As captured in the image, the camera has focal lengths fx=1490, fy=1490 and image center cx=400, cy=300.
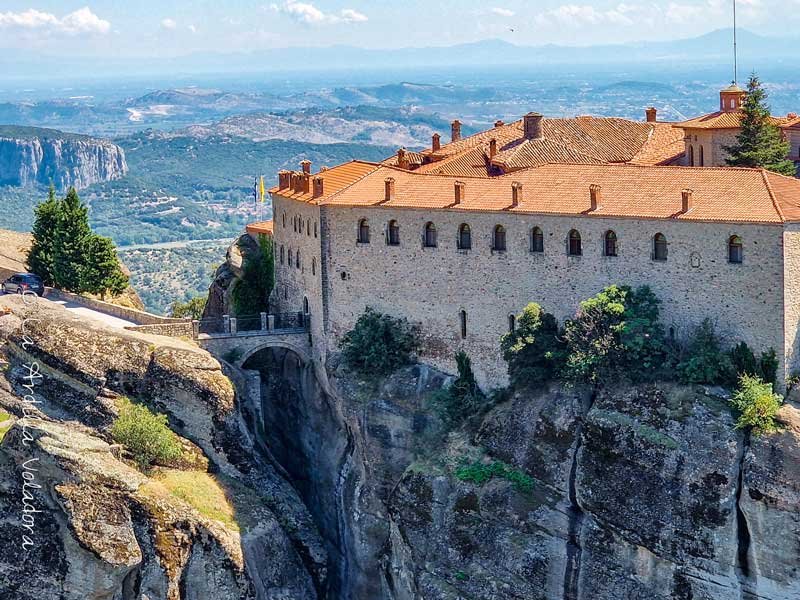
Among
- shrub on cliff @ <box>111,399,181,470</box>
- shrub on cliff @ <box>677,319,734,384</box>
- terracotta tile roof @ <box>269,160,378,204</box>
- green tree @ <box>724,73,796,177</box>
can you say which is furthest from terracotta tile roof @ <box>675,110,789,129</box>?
shrub on cliff @ <box>111,399,181,470</box>

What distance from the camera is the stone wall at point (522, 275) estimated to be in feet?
188

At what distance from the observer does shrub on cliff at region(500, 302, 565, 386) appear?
202 feet

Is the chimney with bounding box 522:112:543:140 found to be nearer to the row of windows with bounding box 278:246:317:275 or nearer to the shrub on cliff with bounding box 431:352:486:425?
the row of windows with bounding box 278:246:317:275

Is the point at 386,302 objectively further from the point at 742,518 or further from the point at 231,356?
the point at 742,518

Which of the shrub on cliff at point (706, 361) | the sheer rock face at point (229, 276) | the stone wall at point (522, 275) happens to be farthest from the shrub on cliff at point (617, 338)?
the sheer rock face at point (229, 276)

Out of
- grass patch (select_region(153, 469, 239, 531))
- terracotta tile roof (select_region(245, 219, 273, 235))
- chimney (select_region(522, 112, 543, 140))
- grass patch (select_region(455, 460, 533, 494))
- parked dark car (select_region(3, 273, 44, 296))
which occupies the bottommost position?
grass patch (select_region(153, 469, 239, 531))

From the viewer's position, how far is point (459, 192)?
64.8 m

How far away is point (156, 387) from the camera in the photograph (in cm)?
6838

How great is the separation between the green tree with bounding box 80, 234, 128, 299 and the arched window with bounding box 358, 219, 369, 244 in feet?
56.9

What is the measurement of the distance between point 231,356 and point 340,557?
35.7 ft

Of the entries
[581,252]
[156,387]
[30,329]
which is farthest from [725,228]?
[30,329]

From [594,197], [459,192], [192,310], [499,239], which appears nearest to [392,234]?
[459,192]

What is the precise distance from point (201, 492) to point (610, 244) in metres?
21.2

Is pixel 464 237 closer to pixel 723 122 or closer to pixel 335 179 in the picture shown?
pixel 335 179
